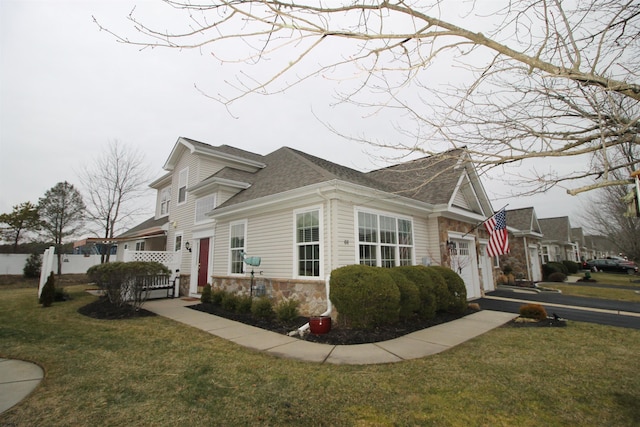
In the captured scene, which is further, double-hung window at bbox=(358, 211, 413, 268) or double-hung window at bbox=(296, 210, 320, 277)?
double-hung window at bbox=(358, 211, 413, 268)

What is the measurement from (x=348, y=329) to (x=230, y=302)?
15.2ft

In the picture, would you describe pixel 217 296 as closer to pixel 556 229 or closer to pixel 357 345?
pixel 357 345

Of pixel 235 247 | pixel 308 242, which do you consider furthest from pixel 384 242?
pixel 235 247

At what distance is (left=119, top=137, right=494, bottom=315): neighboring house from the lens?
26.0ft

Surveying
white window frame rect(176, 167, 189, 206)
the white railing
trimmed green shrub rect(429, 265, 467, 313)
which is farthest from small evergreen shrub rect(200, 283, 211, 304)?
trimmed green shrub rect(429, 265, 467, 313)

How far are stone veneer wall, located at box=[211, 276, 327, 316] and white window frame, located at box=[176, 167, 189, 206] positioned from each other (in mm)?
6996

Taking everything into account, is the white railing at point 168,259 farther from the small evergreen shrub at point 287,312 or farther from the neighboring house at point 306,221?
the small evergreen shrub at point 287,312

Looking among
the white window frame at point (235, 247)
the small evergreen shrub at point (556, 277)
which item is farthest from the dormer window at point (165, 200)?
the small evergreen shrub at point (556, 277)

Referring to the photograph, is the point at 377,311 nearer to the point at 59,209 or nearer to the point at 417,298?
the point at 417,298

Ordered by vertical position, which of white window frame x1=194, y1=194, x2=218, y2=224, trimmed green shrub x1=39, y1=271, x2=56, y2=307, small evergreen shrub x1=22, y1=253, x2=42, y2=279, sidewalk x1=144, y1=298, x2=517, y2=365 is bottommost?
sidewalk x1=144, y1=298, x2=517, y2=365

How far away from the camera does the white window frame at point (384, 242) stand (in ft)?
27.4

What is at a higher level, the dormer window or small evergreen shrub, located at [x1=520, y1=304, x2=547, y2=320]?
the dormer window

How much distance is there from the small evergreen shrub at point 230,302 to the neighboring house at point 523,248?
18.0 m

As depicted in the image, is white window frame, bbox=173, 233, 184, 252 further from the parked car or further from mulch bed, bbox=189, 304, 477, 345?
the parked car
